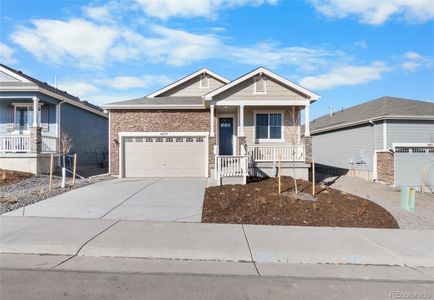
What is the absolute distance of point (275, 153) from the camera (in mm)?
16344

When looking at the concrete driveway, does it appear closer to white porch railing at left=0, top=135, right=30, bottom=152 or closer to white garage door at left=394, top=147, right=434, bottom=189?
white porch railing at left=0, top=135, right=30, bottom=152

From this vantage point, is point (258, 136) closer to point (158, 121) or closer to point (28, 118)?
point (158, 121)

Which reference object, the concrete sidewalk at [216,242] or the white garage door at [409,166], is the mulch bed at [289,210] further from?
the white garage door at [409,166]

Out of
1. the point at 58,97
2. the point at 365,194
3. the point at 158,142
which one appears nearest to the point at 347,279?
the point at 365,194

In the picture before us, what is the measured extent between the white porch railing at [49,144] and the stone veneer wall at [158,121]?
131 inches

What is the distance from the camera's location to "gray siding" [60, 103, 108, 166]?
21484 mm

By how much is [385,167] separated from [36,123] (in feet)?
58.9

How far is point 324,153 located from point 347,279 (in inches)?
840

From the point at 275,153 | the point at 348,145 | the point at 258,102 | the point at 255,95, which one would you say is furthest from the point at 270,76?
the point at 348,145

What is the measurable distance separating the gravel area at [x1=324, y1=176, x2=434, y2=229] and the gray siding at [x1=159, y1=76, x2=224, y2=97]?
32.2 feet

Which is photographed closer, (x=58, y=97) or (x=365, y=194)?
(x=365, y=194)

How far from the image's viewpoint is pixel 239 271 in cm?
548

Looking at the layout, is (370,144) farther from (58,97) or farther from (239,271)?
(58,97)

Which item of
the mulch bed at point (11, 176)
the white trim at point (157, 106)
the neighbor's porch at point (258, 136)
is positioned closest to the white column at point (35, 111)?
the mulch bed at point (11, 176)
